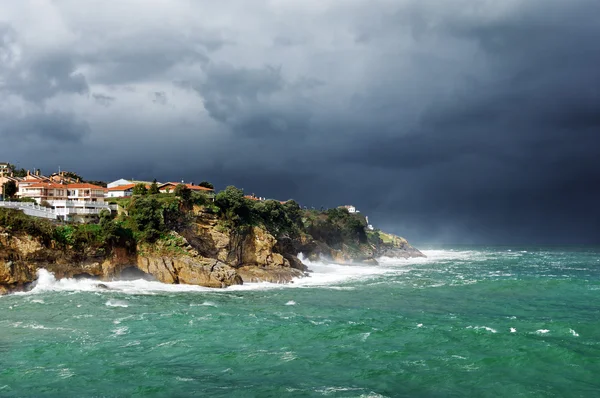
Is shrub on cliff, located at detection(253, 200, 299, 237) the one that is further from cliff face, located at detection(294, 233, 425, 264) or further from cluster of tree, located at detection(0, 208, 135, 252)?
cluster of tree, located at detection(0, 208, 135, 252)

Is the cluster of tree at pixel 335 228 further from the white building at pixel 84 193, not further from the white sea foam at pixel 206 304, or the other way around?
the white sea foam at pixel 206 304

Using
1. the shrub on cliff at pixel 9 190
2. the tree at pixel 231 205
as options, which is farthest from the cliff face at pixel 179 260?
the shrub on cliff at pixel 9 190

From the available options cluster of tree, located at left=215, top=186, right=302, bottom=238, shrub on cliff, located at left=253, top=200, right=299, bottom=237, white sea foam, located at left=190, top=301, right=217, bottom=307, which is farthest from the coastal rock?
white sea foam, located at left=190, top=301, right=217, bottom=307

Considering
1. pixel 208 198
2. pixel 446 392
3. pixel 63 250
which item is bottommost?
pixel 446 392

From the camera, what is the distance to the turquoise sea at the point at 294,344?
25234mm

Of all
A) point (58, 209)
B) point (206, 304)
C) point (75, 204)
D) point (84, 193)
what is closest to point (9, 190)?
point (84, 193)

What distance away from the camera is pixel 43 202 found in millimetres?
82562

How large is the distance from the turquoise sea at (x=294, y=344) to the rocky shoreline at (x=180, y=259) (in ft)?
10.5

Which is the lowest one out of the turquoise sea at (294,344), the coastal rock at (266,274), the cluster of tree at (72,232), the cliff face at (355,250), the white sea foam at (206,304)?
the turquoise sea at (294,344)

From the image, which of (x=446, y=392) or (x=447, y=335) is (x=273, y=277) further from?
(x=446, y=392)

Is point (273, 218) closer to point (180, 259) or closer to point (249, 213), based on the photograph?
point (249, 213)

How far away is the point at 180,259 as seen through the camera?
6419 cm

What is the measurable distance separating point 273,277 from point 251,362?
4073 cm

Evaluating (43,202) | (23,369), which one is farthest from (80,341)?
(43,202)
